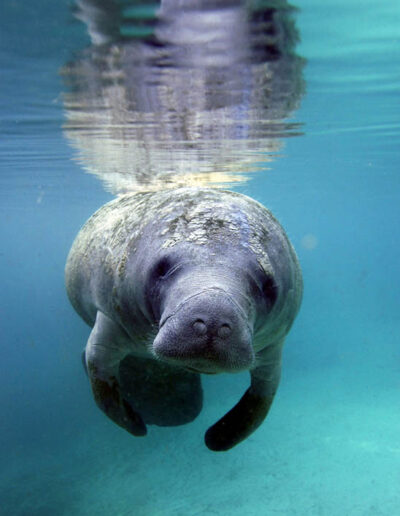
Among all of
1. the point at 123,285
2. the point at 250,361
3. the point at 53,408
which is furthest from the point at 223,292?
the point at 53,408

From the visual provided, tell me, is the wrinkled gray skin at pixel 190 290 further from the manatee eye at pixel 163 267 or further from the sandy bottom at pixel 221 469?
the sandy bottom at pixel 221 469

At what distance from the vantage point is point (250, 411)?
4.89 meters

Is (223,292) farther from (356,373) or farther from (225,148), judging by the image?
(356,373)

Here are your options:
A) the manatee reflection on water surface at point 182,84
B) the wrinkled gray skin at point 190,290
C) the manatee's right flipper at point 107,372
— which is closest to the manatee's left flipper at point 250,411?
the wrinkled gray skin at point 190,290

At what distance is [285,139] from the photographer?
36.3 ft

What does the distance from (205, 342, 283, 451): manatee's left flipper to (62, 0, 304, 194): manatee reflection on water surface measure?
344cm

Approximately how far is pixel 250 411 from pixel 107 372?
5.30 feet

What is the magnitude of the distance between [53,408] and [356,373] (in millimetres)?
12771

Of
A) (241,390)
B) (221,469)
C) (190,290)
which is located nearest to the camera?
(190,290)

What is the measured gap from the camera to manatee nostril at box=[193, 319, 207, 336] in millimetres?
2555

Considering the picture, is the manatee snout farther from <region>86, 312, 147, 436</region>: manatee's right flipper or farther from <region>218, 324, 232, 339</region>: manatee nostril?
<region>86, 312, 147, 436</region>: manatee's right flipper

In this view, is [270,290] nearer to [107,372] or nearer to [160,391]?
[107,372]

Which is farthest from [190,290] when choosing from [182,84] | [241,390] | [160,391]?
[241,390]

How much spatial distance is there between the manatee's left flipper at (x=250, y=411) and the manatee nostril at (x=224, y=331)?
2.22 meters
